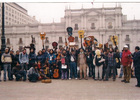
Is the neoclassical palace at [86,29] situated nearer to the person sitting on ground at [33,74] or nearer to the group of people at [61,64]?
the group of people at [61,64]

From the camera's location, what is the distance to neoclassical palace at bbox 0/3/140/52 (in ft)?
121

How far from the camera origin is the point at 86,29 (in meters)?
38.0

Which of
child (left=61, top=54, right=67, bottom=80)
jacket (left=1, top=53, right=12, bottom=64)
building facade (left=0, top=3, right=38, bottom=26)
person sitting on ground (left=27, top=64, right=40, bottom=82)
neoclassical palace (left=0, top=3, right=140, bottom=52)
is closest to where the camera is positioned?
person sitting on ground (left=27, top=64, right=40, bottom=82)

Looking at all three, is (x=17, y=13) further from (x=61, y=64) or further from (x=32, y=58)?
(x=61, y=64)

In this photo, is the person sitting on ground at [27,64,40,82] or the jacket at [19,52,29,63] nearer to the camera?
the person sitting on ground at [27,64,40,82]

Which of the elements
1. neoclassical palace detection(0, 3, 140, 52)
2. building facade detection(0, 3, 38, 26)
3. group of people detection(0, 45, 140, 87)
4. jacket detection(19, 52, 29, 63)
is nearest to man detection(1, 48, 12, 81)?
group of people detection(0, 45, 140, 87)

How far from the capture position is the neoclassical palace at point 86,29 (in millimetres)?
37000

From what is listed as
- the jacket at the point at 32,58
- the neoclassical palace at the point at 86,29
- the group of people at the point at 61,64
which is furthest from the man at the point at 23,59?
the neoclassical palace at the point at 86,29

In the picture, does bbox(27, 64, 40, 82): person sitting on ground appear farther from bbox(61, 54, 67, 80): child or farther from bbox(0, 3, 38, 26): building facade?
bbox(0, 3, 38, 26): building facade

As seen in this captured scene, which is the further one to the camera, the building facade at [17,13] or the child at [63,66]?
the building facade at [17,13]

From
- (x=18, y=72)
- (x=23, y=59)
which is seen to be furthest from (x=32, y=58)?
(x=18, y=72)

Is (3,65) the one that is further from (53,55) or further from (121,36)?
(121,36)

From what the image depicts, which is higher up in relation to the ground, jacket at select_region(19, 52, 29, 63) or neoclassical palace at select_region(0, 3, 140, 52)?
neoclassical palace at select_region(0, 3, 140, 52)

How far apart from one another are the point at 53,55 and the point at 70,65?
1101 mm
